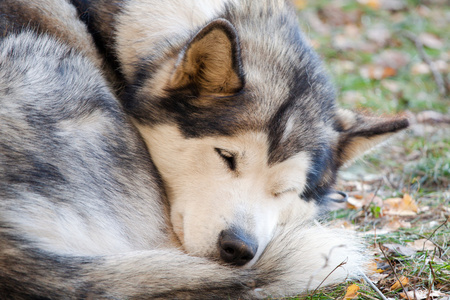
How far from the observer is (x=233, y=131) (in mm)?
2701

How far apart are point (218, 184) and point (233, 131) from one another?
29 cm

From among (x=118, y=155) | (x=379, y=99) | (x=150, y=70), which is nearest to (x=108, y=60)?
(x=150, y=70)

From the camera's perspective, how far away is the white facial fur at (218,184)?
2.55m

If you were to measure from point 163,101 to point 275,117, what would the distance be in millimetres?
654

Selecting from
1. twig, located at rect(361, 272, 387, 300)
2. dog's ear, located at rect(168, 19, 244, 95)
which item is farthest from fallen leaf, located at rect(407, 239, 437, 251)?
dog's ear, located at rect(168, 19, 244, 95)

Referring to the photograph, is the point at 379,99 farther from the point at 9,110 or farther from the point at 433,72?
the point at 9,110

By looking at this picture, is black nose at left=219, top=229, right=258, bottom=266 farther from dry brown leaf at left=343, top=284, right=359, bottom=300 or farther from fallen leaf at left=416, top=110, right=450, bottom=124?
fallen leaf at left=416, top=110, right=450, bottom=124

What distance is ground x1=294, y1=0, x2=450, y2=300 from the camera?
270 centimetres

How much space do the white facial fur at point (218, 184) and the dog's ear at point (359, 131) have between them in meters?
0.58

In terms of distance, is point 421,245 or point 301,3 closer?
point 421,245

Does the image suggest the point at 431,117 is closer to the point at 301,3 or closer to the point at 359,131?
the point at 359,131

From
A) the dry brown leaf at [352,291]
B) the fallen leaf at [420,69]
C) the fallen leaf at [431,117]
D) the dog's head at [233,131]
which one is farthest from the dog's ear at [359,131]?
the fallen leaf at [420,69]

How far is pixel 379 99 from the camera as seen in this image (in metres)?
5.77

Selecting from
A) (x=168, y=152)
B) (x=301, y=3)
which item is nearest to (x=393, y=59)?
(x=301, y=3)
